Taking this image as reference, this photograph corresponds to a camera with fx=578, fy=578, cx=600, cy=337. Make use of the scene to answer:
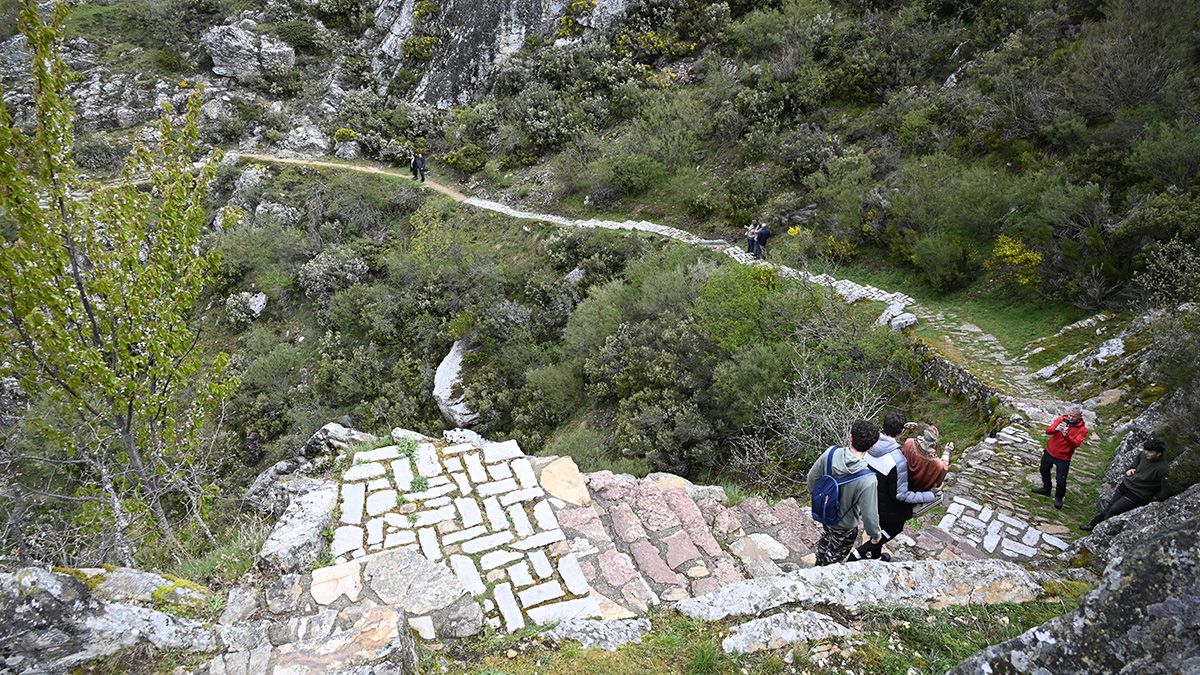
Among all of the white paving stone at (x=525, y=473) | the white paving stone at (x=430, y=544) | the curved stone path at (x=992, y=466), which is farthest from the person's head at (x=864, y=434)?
the white paving stone at (x=430, y=544)

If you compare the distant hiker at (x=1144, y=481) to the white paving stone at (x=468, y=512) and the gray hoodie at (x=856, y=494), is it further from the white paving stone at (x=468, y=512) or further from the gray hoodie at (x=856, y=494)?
the white paving stone at (x=468, y=512)

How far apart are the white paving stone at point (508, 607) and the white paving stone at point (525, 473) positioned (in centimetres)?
136

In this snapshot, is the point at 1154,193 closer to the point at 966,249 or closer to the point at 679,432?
the point at 966,249

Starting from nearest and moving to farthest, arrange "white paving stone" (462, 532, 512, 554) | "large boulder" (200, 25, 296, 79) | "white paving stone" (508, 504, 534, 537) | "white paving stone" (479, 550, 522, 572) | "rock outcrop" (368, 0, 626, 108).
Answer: "white paving stone" (479, 550, 522, 572) → "white paving stone" (462, 532, 512, 554) → "white paving stone" (508, 504, 534, 537) → "rock outcrop" (368, 0, 626, 108) → "large boulder" (200, 25, 296, 79)

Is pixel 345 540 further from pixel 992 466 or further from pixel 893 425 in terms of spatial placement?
pixel 992 466

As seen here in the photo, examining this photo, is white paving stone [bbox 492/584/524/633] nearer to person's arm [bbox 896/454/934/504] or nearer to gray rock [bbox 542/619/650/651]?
gray rock [bbox 542/619/650/651]

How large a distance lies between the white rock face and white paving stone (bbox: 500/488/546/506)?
885cm

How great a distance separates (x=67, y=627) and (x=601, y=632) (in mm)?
2937

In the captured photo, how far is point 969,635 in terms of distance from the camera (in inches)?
135

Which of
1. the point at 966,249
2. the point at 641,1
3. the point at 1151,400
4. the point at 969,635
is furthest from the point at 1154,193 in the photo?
the point at 641,1

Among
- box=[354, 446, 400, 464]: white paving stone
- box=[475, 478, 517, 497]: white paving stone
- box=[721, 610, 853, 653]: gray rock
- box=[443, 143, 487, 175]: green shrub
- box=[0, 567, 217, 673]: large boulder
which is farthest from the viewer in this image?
box=[443, 143, 487, 175]: green shrub

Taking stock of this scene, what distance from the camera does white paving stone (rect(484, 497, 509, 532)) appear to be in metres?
5.12

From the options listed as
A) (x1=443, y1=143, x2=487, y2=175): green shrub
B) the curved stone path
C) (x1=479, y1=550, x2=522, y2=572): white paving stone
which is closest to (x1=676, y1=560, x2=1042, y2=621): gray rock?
(x1=479, y1=550, x2=522, y2=572): white paving stone

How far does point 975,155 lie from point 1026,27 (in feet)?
15.3
